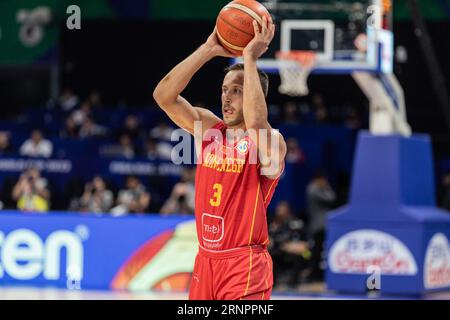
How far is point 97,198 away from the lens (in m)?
15.3

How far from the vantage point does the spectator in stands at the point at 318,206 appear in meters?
14.5

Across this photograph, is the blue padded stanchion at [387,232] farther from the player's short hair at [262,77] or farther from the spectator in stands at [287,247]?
the player's short hair at [262,77]

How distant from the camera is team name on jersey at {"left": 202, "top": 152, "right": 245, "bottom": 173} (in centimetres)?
542

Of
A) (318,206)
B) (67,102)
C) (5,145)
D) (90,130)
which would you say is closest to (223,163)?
(318,206)

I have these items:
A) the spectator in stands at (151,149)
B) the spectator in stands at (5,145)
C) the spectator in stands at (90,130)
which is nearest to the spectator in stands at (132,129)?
the spectator in stands at (90,130)

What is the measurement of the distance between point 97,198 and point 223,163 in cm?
1002

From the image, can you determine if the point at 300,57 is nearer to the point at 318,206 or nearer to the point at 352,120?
the point at 318,206

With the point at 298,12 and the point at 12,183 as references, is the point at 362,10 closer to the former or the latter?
the point at 298,12

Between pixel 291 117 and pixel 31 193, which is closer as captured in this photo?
pixel 31 193

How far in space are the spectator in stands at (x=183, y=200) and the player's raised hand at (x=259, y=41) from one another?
9.06 metres

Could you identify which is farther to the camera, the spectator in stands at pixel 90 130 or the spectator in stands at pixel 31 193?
the spectator in stands at pixel 90 130

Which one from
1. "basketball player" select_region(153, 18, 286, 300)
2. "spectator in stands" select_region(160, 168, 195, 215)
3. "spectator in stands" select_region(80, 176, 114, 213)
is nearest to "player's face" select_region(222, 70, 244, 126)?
"basketball player" select_region(153, 18, 286, 300)

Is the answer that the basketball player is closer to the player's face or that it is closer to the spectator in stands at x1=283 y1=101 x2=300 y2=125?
the player's face

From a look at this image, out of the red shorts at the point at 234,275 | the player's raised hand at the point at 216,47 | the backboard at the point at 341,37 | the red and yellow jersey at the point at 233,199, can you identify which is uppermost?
the backboard at the point at 341,37
